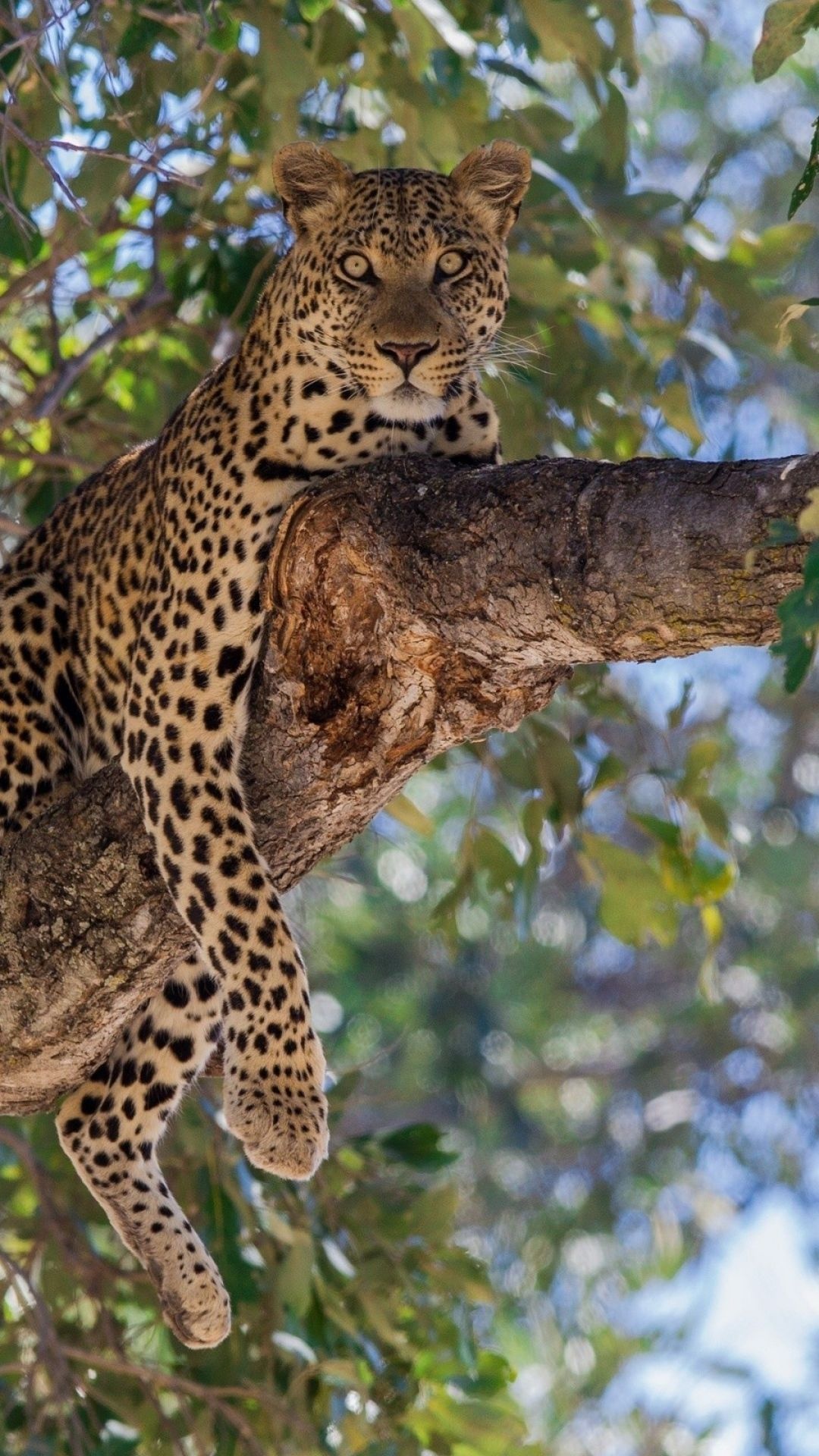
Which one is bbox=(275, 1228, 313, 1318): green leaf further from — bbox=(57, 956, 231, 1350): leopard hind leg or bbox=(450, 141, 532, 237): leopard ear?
bbox=(450, 141, 532, 237): leopard ear

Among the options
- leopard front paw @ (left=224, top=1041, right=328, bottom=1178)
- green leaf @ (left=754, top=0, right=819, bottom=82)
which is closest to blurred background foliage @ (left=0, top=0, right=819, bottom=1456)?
green leaf @ (left=754, top=0, right=819, bottom=82)

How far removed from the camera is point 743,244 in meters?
7.52

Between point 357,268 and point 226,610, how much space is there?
107 cm

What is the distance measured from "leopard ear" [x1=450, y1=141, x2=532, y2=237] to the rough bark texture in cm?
143

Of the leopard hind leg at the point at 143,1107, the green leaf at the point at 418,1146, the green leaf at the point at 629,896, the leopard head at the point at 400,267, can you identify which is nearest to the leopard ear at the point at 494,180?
the leopard head at the point at 400,267

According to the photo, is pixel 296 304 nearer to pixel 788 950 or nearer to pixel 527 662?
pixel 527 662

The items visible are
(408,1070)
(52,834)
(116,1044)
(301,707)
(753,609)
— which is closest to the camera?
(753,609)

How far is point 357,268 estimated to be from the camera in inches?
218

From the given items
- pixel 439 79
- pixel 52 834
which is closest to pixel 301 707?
pixel 52 834

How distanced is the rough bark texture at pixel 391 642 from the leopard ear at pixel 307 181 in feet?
4.14

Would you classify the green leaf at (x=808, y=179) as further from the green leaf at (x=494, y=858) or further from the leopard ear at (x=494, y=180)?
the green leaf at (x=494, y=858)

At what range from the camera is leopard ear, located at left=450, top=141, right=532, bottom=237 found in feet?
19.0

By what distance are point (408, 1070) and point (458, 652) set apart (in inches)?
600

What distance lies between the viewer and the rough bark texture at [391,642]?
12.6 ft
